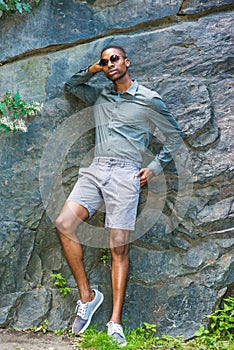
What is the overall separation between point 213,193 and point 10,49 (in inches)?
87.4

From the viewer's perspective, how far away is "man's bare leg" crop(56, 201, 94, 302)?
4.23 m

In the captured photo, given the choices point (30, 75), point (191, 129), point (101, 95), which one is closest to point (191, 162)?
point (191, 129)

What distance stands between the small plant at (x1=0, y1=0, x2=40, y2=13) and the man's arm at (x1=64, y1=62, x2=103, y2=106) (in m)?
0.79

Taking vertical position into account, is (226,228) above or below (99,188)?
below

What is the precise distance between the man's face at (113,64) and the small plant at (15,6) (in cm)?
89

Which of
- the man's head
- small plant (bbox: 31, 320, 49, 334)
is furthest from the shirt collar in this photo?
small plant (bbox: 31, 320, 49, 334)

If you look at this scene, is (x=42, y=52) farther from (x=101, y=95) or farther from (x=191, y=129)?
(x=191, y=129)

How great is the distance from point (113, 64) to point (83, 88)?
1.19 ft

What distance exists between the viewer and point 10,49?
468 centimetres

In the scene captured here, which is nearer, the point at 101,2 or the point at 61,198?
the point at 61,198

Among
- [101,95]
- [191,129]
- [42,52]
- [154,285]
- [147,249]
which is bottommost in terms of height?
[154,285]

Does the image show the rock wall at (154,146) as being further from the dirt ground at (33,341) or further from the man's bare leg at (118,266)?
the man's bare leg at (118,266)

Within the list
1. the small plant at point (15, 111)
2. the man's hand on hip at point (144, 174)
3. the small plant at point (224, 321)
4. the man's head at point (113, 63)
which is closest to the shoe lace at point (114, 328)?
the small plant at point (224, 321)

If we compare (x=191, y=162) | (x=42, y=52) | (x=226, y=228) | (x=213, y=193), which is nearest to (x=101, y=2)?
(x=42, y=52)
